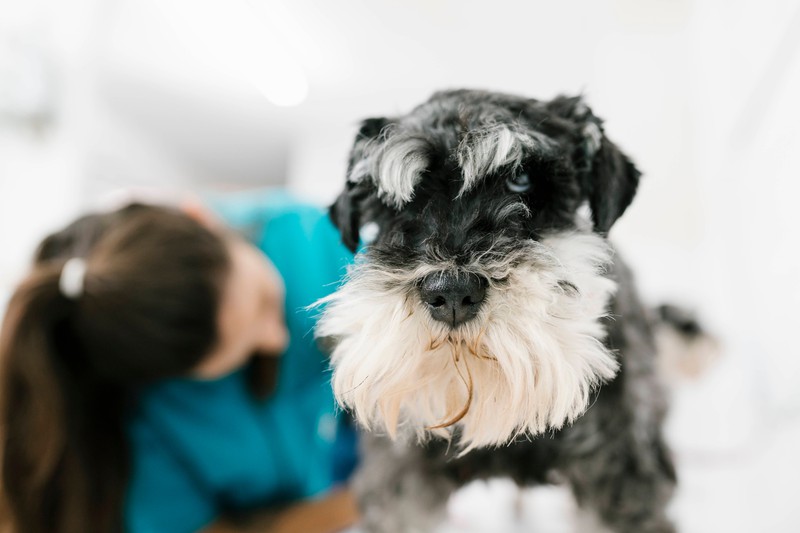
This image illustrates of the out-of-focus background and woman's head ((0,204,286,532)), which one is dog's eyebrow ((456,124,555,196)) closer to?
the out-of-focus background

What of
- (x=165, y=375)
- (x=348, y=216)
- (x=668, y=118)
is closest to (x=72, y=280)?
(x=165, y=375)

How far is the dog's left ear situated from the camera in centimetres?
47

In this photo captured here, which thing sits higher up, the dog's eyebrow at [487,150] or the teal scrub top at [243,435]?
the dog's eyebrow at [487,150]

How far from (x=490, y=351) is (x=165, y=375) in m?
1.04

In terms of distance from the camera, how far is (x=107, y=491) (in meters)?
1.34

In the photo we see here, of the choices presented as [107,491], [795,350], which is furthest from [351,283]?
[107,491]

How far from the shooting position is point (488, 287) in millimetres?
416

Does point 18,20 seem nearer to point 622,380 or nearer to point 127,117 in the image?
point 127,117

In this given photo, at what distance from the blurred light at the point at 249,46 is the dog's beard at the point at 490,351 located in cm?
91

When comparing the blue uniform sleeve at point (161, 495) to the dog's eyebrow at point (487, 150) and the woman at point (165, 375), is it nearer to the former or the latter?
the woman at point (165, 375)

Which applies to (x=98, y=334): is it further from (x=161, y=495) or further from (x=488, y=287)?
(x=488, y=287)

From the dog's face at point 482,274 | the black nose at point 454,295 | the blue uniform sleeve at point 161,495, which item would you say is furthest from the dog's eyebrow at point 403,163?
the blue uniform sleeve at point 161,495

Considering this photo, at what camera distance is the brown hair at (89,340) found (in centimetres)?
107

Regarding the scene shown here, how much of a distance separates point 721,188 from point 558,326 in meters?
0.69
